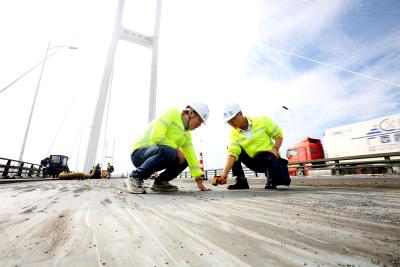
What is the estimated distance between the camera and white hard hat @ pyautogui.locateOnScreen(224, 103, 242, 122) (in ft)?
10.1

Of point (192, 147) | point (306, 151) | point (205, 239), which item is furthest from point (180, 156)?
point (306, 151)

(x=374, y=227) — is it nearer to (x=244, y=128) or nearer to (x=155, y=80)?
(x=244, y=128)

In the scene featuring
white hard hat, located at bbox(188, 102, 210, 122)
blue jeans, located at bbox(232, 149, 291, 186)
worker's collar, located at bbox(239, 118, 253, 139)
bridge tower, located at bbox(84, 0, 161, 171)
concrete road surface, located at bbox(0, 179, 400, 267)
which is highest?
bridge tower, located at bbox(84, 0, 161, 171)

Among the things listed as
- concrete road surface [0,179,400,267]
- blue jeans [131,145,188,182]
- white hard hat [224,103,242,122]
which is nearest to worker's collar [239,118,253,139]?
white hard hat [224,103,242,122]

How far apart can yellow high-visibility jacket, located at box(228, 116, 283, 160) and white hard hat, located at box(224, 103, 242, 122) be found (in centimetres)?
20

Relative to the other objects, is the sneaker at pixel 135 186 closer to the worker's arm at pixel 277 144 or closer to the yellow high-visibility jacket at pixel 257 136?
the yellow high-visibility jacket at pixel 257 136

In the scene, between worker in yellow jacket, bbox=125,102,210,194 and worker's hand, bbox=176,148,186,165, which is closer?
worker in yellow jacket, bbox=125,102,210,194

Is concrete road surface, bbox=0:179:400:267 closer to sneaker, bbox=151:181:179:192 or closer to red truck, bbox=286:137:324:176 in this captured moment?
sneaker, bbox=151:181:179:192

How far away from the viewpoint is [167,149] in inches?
98.7

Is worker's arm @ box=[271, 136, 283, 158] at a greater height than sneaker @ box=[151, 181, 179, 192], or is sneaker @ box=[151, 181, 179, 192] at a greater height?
worker's arm @ box=[271, 136, 283, 158]

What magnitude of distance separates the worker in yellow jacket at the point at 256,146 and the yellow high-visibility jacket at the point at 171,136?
0.50 m

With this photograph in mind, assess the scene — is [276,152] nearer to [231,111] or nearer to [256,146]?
[256,146]

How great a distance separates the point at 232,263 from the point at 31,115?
17.9 m

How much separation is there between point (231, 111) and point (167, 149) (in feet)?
3.67
